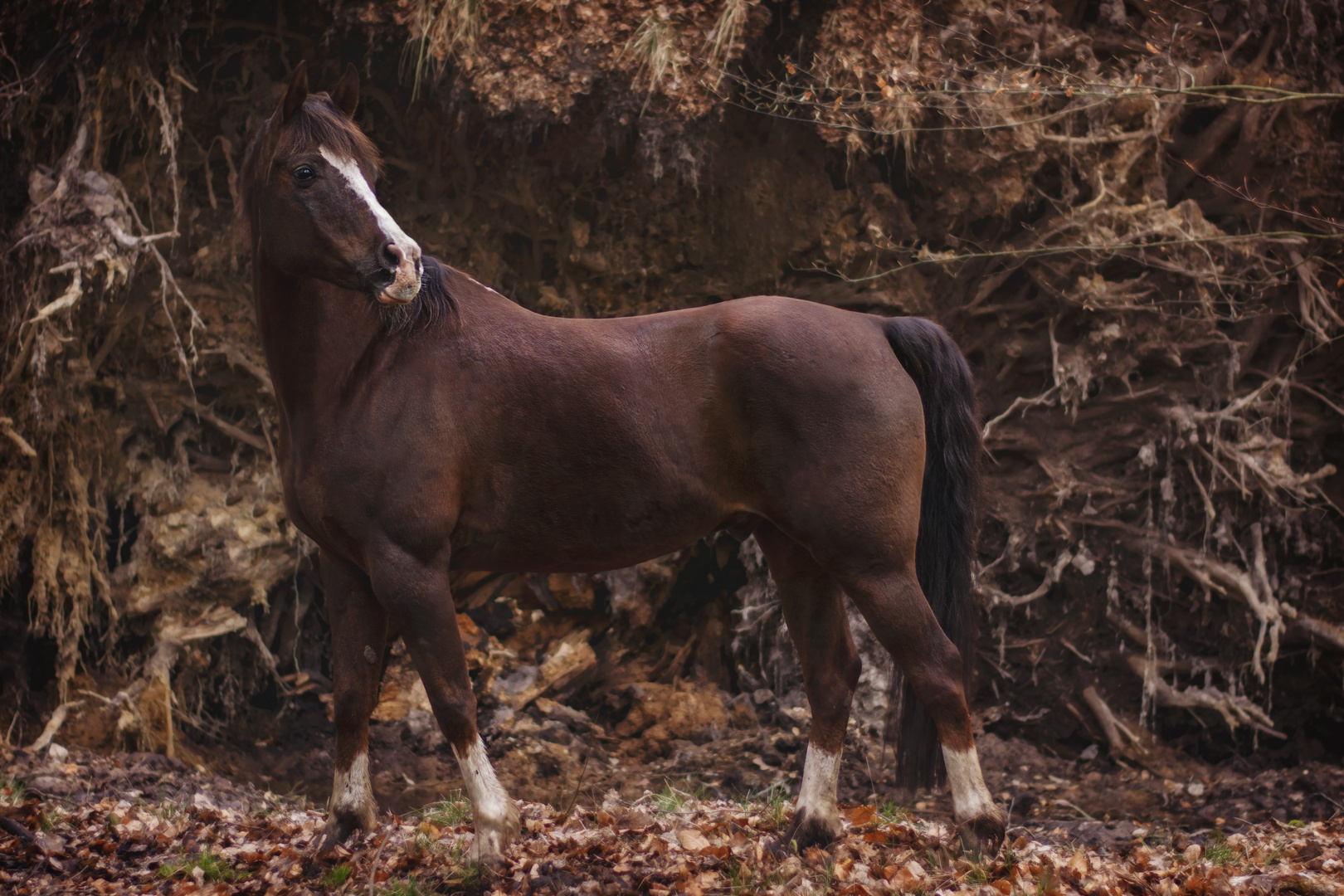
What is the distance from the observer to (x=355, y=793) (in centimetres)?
357

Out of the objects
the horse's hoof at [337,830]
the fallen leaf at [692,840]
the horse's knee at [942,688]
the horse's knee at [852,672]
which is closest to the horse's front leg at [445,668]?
the horse's hoof at [337,830]

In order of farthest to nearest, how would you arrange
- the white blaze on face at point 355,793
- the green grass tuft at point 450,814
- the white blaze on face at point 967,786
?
the green grass tuft at point 450,814
the white blaze on face at point 355,793
the white blaze on face at point 967,786

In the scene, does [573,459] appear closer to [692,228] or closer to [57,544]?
[692,228]

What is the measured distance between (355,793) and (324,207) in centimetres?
232

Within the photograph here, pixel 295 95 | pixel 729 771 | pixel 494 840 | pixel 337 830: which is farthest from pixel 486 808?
pixel 729 771

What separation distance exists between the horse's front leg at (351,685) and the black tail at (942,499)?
2.23 m

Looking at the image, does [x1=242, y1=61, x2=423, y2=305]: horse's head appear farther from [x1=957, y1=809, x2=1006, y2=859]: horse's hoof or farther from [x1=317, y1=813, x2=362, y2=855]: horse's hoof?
[x1=957, y1=809, x2=1006, y2=859]: horse's hoof

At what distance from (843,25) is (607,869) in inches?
223

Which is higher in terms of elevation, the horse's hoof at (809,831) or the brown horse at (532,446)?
the brown horse at (532,446)

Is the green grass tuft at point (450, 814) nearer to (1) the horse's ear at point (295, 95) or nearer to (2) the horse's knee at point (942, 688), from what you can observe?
(2) the horse's knee at point (942, 688)

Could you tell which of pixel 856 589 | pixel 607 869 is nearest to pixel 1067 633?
pixel 856 589

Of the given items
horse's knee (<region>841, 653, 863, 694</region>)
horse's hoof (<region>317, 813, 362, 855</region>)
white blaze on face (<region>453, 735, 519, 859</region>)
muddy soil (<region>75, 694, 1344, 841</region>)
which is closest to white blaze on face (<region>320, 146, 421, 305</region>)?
white blaze on face (<region>453, 735, 519, 859</region>)

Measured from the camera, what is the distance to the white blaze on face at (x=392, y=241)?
3061 mm

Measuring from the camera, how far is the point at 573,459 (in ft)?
11.2
